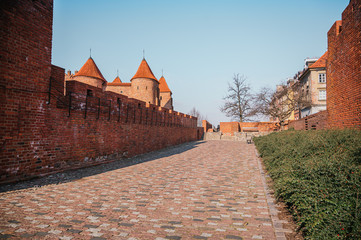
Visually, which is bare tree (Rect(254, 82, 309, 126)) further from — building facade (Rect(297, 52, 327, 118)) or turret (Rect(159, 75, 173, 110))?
turret (Rect(159, 75, 173, 110))

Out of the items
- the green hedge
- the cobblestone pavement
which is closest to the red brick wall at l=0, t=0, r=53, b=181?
the cobblestone pavement

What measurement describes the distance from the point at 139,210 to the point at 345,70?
23.6ft

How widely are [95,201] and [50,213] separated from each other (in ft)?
2.83

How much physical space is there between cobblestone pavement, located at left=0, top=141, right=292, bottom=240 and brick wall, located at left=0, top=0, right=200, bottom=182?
132 centimetres

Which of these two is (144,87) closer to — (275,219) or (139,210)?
(139,210)

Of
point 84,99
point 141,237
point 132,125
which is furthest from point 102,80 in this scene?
point 141,237

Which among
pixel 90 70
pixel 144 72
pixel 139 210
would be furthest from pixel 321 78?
pixel 139 210

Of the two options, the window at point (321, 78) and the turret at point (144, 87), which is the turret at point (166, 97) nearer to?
the turret at point (144, 87)

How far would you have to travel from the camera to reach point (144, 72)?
115 ft

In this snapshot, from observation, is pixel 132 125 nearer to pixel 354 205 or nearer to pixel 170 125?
pixel 170 125

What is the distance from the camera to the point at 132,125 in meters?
12.4

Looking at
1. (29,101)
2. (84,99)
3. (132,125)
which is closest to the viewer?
(29,101)

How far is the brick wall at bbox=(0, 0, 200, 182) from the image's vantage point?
5.70m

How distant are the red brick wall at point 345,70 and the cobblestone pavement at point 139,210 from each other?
11.3 ft
